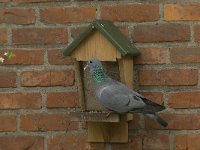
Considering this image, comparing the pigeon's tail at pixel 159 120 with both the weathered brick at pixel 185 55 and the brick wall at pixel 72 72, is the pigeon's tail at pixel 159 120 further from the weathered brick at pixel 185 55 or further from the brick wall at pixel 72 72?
the weathered brick at pixel 185 55

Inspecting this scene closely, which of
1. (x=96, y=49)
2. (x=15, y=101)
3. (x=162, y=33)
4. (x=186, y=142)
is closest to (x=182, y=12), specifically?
(x=162, y=33)

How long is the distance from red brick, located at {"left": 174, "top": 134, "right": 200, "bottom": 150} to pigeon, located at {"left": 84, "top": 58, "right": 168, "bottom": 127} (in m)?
0.21

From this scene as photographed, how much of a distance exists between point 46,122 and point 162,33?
499 mm

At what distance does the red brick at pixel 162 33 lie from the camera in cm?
181

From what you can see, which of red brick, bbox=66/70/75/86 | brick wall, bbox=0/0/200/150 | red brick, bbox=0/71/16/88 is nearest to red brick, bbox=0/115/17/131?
brick wall, bbox=0/0/200/150

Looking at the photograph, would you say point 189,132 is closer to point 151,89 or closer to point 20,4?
point 151,89

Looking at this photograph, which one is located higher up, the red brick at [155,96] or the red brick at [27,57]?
the red brick at [27,57]

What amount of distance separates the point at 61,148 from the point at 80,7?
1.60ft

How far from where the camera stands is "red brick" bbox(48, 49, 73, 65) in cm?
186

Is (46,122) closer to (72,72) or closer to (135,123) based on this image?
(72,72)

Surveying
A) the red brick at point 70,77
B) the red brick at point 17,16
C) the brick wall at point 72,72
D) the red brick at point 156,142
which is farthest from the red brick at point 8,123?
the red brick at point 156,142

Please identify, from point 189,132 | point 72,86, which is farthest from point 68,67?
point 189,132

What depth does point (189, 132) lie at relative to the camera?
1815mm

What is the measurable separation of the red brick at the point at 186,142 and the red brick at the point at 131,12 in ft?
1.33
